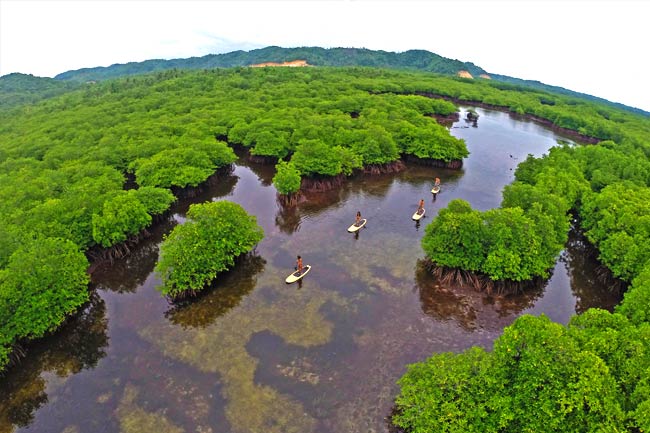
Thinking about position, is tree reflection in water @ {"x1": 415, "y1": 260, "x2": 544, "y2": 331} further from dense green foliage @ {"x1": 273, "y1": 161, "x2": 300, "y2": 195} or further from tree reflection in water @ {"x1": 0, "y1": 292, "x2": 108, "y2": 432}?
tree reflection in water @ {"x1": 0, "y1": 292, "x2": 108, "y2": 432}

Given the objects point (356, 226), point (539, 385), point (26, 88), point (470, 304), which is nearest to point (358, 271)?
point (356, 226)

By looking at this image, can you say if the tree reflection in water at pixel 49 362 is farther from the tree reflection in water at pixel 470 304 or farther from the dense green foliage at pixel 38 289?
the tree reflection in water at pixel 470 304

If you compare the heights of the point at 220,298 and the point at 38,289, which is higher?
the point at 38,289

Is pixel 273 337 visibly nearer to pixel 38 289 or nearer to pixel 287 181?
pixel 38 289

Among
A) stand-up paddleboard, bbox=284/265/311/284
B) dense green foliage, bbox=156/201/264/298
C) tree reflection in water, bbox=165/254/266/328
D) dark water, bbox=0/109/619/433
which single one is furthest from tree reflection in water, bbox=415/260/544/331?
dense green foliage, bbox=156/201/264/298

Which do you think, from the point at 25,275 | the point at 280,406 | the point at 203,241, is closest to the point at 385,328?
the point at 280,406

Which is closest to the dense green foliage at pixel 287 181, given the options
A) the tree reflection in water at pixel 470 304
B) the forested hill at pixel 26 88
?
the tree reflection in water at pixel 470 304

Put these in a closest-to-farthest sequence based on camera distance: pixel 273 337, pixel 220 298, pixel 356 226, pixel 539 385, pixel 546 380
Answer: pixel 539 385 → pixel 546 380 → pixel 273 337 → pixel 220 298 → pixel 356 226
